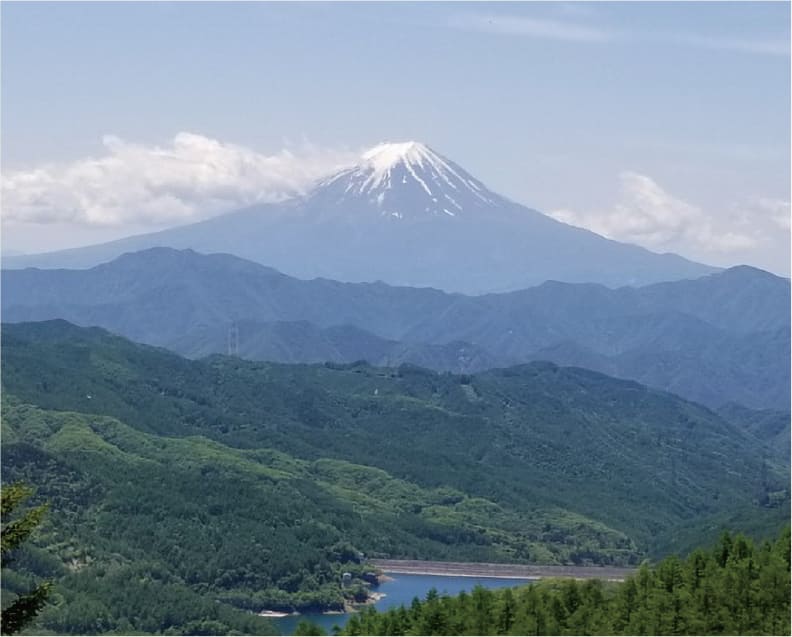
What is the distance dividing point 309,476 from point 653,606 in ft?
282

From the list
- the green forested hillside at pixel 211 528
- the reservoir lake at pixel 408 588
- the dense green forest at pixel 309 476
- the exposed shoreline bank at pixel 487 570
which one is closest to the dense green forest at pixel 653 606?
the dense green forest at pixel 309 476

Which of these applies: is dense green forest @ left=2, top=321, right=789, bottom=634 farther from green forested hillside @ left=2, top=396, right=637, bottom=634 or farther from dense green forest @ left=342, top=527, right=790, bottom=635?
dense green forest @ left=342, top=527, right=790, bottom=635

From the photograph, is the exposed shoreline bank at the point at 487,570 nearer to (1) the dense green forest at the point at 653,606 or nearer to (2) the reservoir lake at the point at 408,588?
(2) the reservoir lake at the point at 408,588

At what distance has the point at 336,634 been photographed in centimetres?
6094

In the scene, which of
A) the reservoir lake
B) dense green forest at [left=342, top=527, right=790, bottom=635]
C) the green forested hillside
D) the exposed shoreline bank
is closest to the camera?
dense green forest at [left=342, top=527, right=790, bottom=635]

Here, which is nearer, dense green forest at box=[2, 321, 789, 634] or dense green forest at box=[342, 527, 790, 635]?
dense green forest at box=[342, 527, 790, 635]

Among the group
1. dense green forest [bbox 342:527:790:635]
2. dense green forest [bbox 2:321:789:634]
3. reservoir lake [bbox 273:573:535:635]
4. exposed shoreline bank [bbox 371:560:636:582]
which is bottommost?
reservoir lake [bbox 273:573:535:635]

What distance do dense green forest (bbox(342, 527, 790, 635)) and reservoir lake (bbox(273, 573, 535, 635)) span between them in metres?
31.5

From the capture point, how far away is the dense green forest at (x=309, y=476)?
94000 mm

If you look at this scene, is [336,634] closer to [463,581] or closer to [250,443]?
[463,581]

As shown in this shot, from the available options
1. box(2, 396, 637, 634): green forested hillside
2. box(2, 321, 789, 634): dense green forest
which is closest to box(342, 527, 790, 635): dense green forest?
box(2, 321, 789, 634): dense green forest

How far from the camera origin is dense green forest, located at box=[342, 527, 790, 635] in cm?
4606

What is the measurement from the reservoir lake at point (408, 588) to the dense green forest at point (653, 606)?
31459mm

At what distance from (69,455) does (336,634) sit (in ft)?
184
